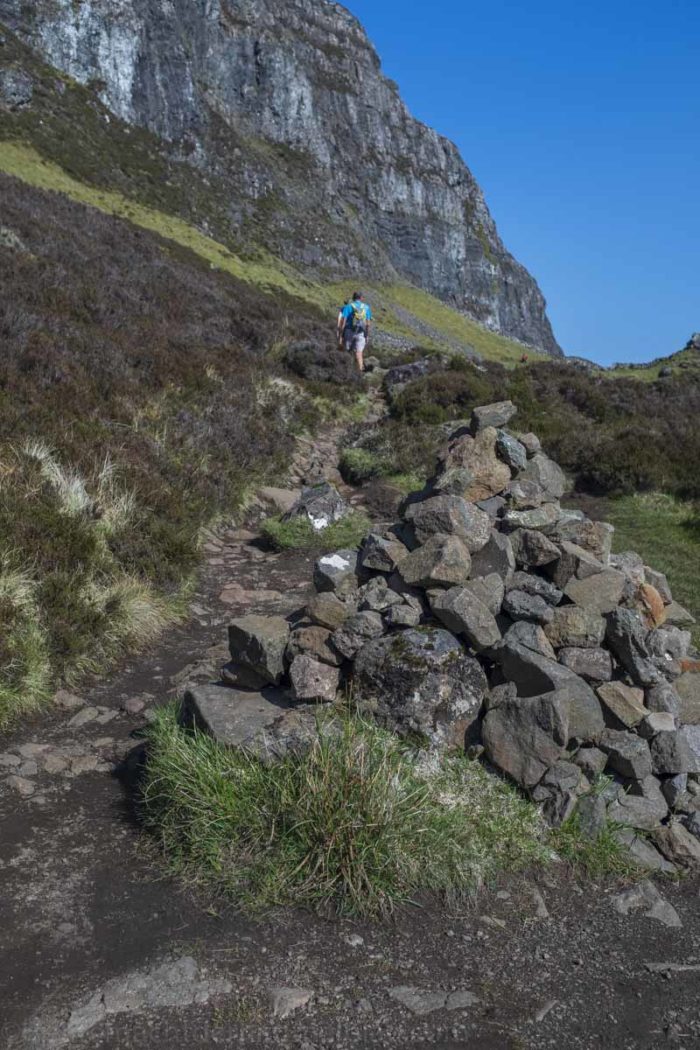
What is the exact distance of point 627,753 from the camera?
538 centimetres

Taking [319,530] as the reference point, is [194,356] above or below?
above

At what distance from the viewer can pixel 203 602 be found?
8742 millimetres

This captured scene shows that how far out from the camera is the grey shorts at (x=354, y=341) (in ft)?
75.8

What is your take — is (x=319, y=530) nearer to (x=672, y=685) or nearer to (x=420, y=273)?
(x=672, y=685)

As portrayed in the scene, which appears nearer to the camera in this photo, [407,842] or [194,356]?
[407,842]

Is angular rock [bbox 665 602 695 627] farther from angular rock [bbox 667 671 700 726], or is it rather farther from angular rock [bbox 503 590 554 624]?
angular rock [bbox 503 590 554 624]

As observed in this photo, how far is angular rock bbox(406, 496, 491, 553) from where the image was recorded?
6.29m

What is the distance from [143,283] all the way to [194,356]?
16.8ft

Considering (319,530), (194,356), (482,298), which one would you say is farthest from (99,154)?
(482,298)

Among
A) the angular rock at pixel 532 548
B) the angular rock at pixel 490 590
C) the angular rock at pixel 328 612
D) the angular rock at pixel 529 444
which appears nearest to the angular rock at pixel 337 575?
the angular rock at pixel 328 612

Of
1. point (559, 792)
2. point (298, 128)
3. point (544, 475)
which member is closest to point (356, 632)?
point (559, 792)

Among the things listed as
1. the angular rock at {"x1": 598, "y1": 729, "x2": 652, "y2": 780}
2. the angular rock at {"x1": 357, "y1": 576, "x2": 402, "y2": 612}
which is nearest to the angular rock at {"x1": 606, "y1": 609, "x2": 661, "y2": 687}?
the angular rock at {"x1": 598, "y1": 729, "x2": 652, "y2": 780}

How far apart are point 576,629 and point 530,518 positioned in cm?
124

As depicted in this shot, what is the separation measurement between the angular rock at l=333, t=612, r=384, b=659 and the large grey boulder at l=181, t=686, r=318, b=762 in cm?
52
